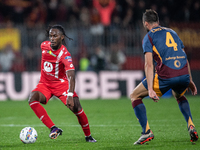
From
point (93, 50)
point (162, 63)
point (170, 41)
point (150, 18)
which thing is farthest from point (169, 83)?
point (93, 50)

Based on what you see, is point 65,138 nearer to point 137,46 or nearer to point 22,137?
point 22,137

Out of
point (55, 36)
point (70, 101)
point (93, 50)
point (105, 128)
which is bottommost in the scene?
point (105, 128)

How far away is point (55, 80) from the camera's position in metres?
6.21

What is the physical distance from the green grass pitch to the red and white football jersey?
3.48ft

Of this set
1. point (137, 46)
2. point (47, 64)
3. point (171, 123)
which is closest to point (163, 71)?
point (47, 64)

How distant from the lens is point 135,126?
301 inches

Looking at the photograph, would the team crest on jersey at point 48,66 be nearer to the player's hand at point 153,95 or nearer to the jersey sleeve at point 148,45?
the jersey sleeve at point 148,45

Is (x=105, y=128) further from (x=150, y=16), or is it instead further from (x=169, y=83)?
(x=150, y=16)

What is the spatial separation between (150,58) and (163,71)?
13.0 inches

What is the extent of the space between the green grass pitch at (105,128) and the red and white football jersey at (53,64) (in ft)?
3.48

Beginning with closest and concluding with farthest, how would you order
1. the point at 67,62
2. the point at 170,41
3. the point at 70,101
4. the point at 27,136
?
1. the point at 170,41
2. the point at 70,101
3. the point at 27,136
4. the point at 67,62

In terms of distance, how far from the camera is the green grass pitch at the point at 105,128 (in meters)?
5.48

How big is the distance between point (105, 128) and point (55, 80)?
5.96ft

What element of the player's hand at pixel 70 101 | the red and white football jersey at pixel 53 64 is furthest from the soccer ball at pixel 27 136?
the red and white football jersey at pixel 53 64
